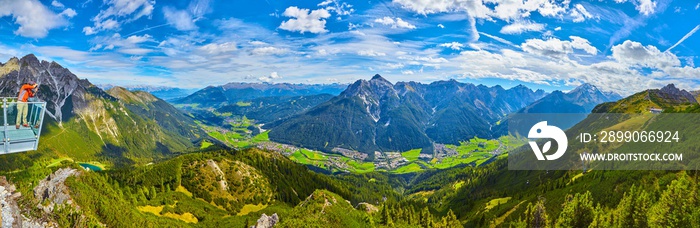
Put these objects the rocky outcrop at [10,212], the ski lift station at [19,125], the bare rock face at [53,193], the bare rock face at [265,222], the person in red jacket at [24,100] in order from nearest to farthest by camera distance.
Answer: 1. the person in red jacket at [24,100]
2. the ski lift station at [19,125]
3. the rocky outcrop at [10,212]
4. the bare rock face at [53,193]
5. the bare rock face at [265,222]

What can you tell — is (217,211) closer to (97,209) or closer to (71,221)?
(97,209)

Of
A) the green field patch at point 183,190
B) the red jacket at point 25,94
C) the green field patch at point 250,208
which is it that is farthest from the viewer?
the green field patch at point 250,208

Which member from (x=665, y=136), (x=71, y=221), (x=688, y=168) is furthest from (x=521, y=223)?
(x=71, y=221)

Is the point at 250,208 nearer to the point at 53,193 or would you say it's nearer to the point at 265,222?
the point at 265,222

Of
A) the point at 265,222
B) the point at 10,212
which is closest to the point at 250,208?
the point at 265,222

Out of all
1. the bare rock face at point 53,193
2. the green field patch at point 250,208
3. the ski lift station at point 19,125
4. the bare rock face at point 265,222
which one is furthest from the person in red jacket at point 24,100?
the green field patch at point 250,208

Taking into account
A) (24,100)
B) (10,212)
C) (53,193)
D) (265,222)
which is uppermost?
(24,100)

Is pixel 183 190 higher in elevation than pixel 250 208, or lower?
higher

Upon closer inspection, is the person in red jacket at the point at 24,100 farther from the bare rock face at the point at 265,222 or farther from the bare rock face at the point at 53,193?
the bare rock face at the point at 265,222
